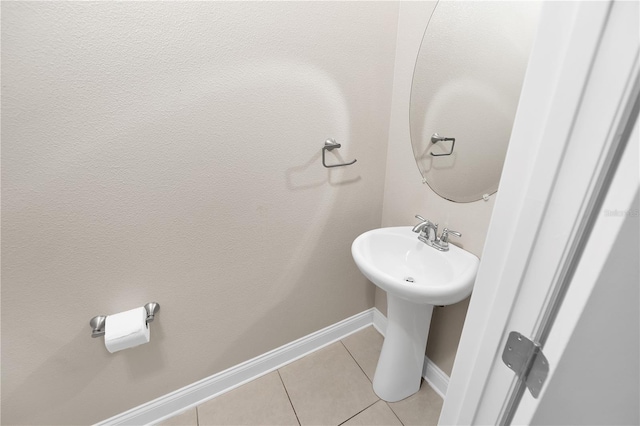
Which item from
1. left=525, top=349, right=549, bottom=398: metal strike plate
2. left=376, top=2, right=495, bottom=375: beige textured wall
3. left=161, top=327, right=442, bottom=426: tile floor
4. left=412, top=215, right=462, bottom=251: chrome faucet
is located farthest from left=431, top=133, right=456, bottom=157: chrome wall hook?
left=161, top=327, right=442, bottom=426: tile floor

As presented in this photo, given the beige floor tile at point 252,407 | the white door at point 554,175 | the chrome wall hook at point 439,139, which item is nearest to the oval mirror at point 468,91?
the chrome wall hook at point 439,139

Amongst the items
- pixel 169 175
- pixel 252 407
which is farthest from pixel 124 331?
pixel 252 407

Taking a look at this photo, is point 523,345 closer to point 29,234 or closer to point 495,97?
point 495,97

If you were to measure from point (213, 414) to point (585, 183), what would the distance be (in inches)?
63.1

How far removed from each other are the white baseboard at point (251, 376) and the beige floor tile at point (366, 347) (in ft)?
0.11

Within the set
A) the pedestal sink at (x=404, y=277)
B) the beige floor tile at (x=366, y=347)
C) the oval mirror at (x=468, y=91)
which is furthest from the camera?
the beige floor tile at (x=366, y=347)

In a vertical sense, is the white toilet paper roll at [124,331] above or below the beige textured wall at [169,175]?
below

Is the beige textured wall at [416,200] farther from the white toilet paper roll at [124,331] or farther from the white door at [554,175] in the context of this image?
the white toilet paper roll at [124,331]

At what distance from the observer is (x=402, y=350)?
4.39 feet

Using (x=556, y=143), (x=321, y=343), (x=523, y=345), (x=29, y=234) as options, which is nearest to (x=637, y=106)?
(x=556, y=143)

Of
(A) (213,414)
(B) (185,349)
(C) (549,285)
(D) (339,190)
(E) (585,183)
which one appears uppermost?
(E) (585,183)

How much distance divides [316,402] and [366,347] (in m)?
0.43

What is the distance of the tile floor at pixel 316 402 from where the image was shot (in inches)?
52.1

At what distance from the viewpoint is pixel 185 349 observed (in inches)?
50.2
